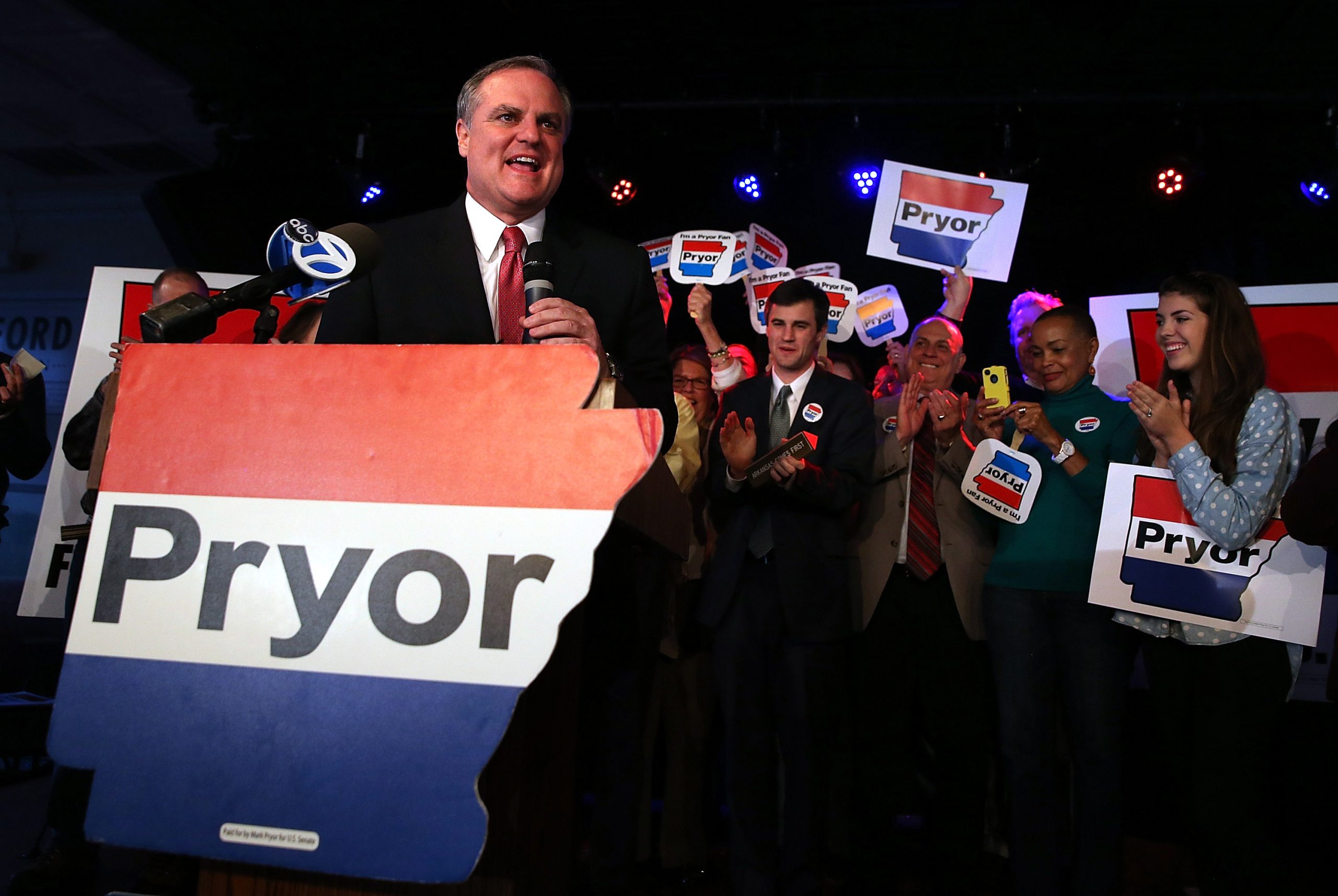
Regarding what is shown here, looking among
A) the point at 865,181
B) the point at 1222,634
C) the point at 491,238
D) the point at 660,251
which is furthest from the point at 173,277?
the point at 865,181

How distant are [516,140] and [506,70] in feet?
0.48

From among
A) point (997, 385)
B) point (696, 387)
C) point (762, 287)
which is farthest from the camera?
point (762, 287)

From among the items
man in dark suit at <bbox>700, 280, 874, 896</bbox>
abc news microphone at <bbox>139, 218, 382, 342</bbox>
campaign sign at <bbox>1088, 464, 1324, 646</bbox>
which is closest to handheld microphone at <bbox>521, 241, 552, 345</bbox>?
abc news microphone at <bbox>139, 218, 382, 342</bbox>

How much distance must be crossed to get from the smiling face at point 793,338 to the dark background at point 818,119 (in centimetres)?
223

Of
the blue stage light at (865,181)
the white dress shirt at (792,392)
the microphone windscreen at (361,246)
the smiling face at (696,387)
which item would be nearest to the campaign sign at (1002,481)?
the white dress shirt at (792,392)

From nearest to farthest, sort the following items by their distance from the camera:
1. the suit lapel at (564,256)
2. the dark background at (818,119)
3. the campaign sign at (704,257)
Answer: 1. the suit lapel at (564,256)
2. the campaign sign at (704,257)
3. the dark background at (818,119)

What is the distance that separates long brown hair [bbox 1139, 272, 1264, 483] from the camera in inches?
97.1

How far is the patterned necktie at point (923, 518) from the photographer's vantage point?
3074 mm

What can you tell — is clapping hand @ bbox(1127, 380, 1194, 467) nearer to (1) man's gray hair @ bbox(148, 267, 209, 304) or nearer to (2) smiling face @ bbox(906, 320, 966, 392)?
(2) smiling face @ bbox(906, 320, 966, 392)

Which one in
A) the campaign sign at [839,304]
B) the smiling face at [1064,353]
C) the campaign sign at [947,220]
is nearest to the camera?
the smiling face at [1064,353]

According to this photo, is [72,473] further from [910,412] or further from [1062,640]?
[1062,640]

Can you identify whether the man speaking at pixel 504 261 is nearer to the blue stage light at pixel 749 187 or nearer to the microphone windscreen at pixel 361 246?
the microphone windscreen at pixel 361 246

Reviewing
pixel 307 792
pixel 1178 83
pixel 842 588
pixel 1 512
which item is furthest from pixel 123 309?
pixel 1178 83

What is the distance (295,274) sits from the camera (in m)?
1.16
